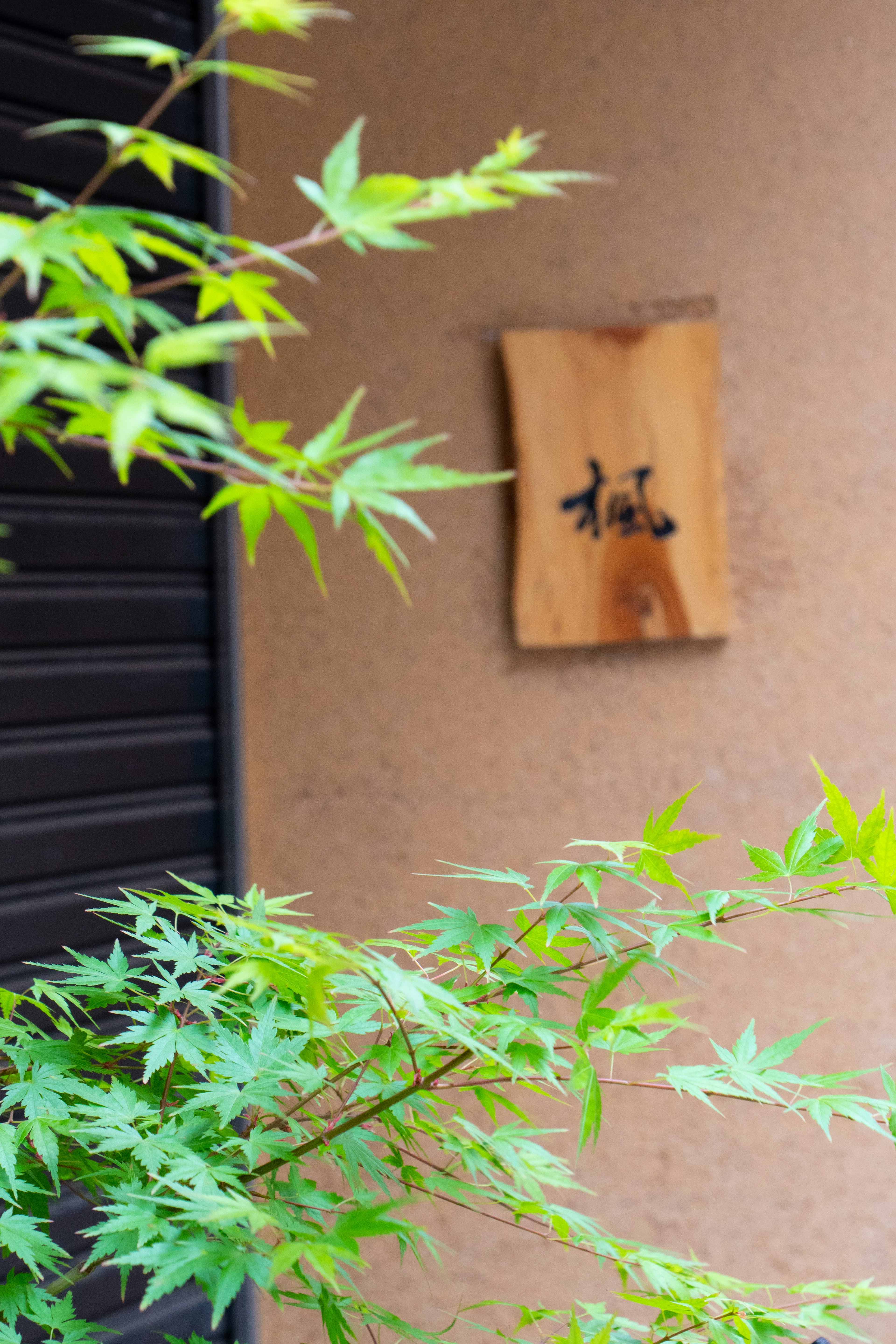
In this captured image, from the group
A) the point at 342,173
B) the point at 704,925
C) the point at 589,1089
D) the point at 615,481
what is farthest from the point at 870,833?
the point at 615,481

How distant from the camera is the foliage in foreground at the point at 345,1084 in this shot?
62 centimetres

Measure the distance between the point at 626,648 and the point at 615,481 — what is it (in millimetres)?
328

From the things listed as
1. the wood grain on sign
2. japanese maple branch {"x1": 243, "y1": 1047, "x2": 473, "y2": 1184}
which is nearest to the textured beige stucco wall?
the wood grain on sign

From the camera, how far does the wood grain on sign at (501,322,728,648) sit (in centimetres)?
202

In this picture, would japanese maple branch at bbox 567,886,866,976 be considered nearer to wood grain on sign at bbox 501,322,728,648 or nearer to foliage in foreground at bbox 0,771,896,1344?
foliage in foreground at bbox 0,771,896,1344

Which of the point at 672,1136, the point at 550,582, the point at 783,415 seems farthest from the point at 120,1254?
the point at 783,415

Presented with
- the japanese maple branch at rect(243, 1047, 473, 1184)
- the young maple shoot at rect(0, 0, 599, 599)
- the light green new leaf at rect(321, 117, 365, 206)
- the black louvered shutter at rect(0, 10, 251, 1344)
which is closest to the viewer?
the young maple shoot at rect(0, 0, 599, 599)

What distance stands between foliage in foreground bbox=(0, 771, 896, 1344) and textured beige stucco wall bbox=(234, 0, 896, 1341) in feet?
4.15

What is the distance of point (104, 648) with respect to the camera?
1831mm

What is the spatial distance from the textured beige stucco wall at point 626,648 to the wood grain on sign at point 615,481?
0.06 m

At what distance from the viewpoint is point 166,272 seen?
73.3 inches

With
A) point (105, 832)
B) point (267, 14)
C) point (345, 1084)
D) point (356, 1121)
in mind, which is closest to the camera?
point (267, 14)

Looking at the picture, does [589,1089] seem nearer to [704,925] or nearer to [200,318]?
[704,925]

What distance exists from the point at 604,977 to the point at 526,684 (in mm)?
1522
